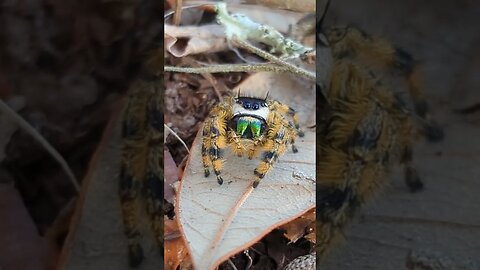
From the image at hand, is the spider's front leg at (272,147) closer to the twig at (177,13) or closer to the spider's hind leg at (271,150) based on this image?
the spider's hind leg at (271,150)

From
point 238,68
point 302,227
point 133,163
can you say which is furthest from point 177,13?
point 302,227

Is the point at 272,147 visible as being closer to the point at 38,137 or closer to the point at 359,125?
the point at 359,125

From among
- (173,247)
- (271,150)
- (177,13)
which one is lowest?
(173,247)

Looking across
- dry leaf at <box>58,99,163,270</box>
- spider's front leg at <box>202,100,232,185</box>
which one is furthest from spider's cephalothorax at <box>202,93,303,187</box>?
dry leaf at <box>58,99,163,270</box>

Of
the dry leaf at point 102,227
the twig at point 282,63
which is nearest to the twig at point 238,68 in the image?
the twig at point 282,63

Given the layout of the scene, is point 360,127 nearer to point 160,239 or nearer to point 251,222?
point 251,222

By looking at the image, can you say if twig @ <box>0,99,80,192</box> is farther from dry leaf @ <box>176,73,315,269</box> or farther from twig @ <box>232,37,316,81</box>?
twig @ <box>232,37,316,81</box>

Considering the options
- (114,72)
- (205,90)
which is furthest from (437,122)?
(114,72)
